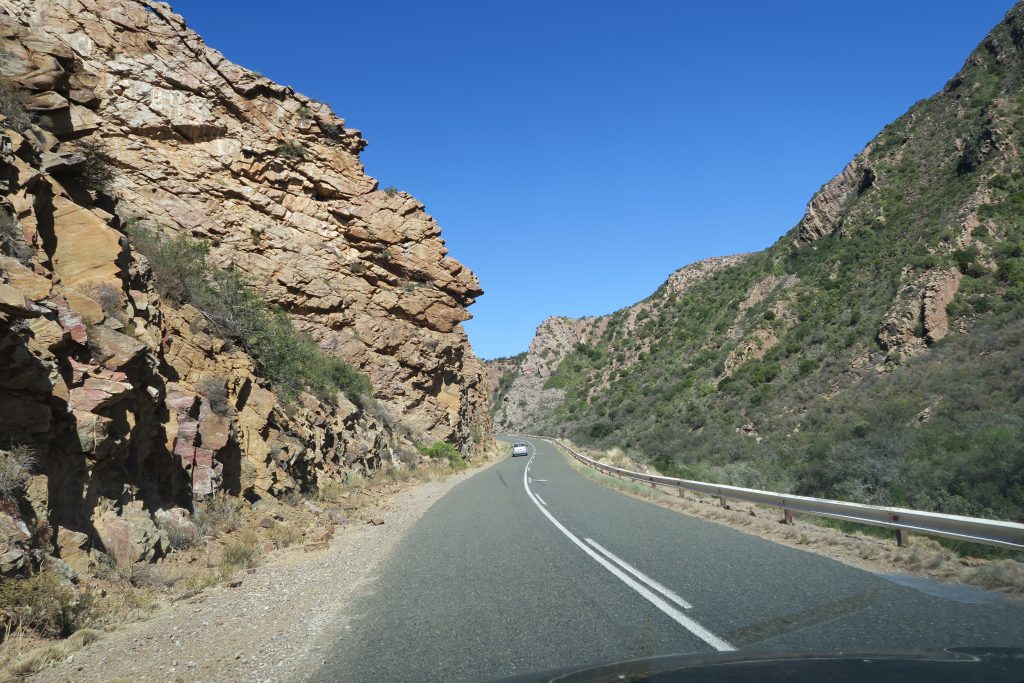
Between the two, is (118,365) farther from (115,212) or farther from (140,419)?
(115,212)

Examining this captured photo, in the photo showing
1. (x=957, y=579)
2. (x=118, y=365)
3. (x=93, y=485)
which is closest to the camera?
(x=957, y=579)

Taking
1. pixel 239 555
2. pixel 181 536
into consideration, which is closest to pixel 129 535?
pixel 181 536

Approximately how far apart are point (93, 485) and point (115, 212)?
22.5 ft

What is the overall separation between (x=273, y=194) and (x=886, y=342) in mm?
32205

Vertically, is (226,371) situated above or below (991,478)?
above

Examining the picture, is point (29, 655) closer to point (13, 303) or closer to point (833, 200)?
point (13, 303)

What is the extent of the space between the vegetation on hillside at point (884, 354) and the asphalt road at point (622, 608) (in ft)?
22.3

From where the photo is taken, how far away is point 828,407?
102 feet

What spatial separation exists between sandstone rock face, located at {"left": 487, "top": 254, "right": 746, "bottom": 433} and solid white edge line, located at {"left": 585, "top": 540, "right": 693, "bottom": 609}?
91.1m

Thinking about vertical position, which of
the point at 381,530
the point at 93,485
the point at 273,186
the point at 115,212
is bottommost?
the point at 381,530

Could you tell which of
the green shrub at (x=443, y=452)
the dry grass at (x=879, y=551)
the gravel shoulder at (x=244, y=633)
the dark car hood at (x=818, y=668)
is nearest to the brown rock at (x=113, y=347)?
the gravel shoulder at (x=244, y=633)

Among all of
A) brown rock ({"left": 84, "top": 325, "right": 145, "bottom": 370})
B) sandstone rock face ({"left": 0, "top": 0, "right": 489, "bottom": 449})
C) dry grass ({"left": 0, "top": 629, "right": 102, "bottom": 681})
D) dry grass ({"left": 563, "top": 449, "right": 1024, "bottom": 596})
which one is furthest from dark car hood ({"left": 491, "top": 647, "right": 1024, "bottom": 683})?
sandstone rock face ({"left": 0, "top": 0, "right": 489, "bottom": 449})

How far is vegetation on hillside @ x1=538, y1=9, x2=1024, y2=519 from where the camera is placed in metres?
15.9

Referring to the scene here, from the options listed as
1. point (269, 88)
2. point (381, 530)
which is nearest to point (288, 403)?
point (381, 530)
